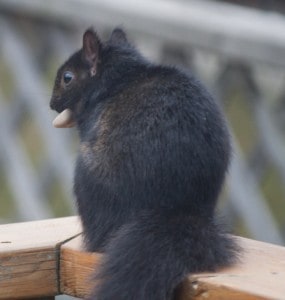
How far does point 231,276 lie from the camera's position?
1.71 meters

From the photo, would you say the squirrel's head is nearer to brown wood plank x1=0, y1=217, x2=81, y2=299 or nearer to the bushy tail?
brown wood plank x1=0, y1=217, x2=81, y2=299

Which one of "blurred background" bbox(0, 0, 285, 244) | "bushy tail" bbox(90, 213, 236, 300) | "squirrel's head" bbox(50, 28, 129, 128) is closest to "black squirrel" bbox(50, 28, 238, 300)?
"bushy tail" bbox(90, 213, 236, 300)

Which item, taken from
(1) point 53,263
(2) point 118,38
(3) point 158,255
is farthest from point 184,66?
(3) point 158,255

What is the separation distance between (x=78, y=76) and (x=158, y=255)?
1.94 ft

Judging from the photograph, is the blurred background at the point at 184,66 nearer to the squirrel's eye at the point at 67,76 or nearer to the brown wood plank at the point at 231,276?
the squirrel's eye at the point at 67,76

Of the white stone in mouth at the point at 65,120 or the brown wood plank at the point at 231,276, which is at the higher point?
the white stone in mouth at the point at 65,120

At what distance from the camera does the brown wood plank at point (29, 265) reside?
6.16 feet

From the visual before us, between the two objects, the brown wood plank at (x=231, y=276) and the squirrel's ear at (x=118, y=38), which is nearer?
the brown wood plank at (x=231, y=276)

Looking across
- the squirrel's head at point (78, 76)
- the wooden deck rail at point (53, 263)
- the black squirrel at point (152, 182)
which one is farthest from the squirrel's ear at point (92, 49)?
the wooden deck rail at point (53, 263)

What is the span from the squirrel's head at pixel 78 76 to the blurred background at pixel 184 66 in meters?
0.98

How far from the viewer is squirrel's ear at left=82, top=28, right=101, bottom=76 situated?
214cm

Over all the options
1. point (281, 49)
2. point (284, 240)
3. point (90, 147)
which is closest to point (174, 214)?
point (90, 147)

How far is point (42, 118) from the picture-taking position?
4633mm

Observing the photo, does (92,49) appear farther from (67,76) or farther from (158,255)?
(158,255)
